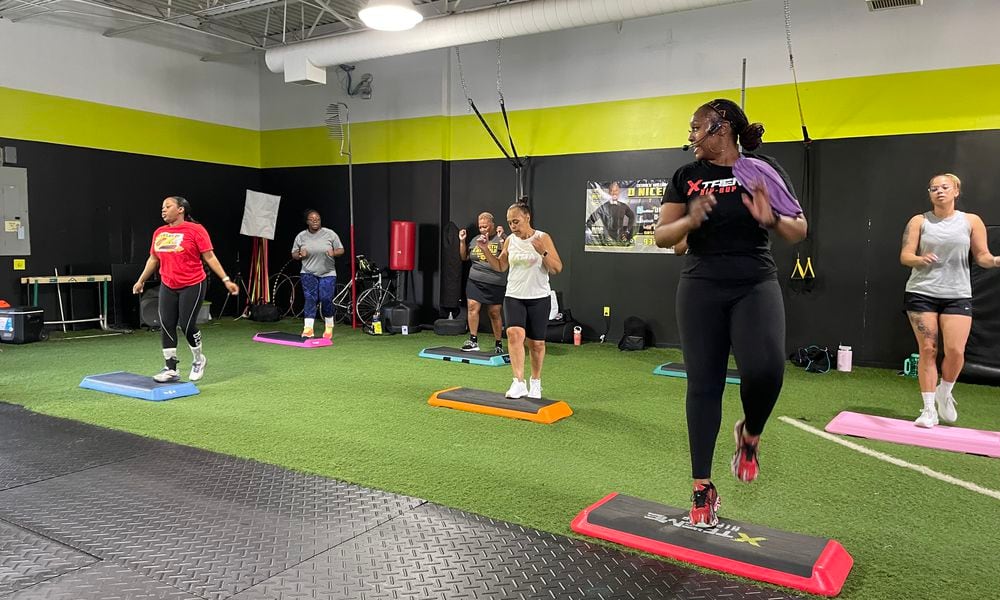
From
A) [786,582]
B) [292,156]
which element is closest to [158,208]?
[292,156]

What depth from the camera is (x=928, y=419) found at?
4.61 metres

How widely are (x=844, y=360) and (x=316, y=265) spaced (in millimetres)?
5962

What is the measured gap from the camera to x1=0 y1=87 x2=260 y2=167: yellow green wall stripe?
896 cm

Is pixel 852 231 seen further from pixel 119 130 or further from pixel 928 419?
pixel 119 130

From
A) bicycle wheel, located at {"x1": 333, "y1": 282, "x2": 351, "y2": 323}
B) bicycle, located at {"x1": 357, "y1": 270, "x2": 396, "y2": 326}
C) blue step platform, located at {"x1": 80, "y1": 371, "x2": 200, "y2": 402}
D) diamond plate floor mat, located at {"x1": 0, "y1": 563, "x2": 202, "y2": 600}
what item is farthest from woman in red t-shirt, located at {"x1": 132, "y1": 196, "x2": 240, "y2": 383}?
bicycle wheel, located at {"x1": 333, "y1": 282, "x2": 351, "y2": 323}

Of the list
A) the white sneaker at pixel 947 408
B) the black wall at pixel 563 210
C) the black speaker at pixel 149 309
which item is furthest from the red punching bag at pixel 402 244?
the white sneaker at pixel 947 408

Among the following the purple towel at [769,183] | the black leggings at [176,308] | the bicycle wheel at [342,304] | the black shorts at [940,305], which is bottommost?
the bicycle wheel at [342,304]

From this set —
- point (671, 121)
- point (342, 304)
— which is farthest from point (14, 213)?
point (671, 121)

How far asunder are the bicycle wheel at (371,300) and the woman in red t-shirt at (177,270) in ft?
14.2

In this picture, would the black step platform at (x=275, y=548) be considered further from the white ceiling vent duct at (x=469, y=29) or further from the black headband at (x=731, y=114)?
the white ceiling vent duct at (x=469, y=29)

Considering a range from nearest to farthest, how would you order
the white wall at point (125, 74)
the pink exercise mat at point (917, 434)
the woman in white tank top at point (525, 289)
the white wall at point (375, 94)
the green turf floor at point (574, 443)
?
the green turf floor at point (574, 443)
the pink exercise mat at point (917, 434)
the woman in white tank top at point (525, 289)
the white wall at point (125, 74)
the white wall at point (375, 94)

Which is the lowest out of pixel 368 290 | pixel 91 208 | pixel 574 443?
pixel 574 443

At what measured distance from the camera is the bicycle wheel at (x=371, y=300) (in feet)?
33.6

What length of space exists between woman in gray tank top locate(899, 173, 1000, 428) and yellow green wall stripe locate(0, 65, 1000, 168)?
9.89 feet
